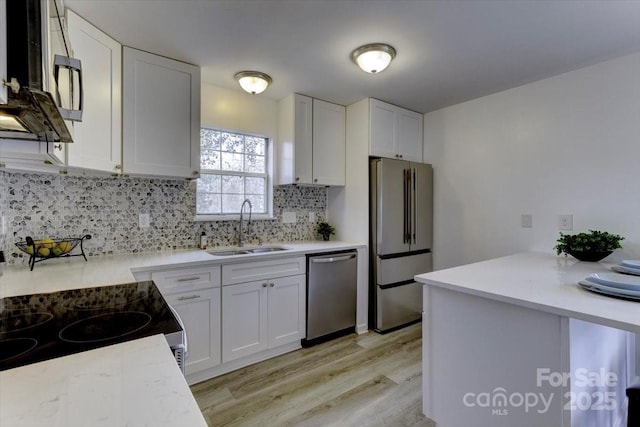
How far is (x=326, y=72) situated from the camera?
240 cm

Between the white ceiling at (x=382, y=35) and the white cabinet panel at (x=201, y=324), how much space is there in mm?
1700

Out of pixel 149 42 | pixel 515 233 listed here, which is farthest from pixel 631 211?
pixel 149 42

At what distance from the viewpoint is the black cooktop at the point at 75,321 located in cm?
75

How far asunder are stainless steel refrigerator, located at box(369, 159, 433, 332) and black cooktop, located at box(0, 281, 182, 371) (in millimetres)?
2121

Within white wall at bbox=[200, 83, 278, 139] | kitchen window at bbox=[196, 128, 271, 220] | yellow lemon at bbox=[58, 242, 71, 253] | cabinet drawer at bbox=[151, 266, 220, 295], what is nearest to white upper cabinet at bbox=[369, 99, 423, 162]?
white wall at bbox=[200, 83, 278, 139]

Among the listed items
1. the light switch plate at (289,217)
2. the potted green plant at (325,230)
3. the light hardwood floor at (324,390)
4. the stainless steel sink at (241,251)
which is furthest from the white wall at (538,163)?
the stainless steel sink at (241,251)

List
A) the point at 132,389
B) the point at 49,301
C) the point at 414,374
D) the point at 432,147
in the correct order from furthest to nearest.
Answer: the point at 432,147 < the point at 414,374 < the point at 49,301 < the point at 132,389

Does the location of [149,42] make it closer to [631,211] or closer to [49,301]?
[49,301]

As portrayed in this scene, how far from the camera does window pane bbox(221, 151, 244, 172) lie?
112 inches

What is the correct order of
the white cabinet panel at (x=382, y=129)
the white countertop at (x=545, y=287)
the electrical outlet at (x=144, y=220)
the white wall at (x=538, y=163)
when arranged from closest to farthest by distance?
the white countertop at (x=545, y=287) → the white wall at (x=538, y=163) → the electrical outlet at (x=144, y=220) → the white cabinet panel at (x=382, y=129)

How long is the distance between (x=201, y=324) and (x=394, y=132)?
255 centimetres

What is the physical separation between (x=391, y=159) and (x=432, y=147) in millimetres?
694

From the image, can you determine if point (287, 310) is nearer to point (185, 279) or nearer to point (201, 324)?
point (201, 324)

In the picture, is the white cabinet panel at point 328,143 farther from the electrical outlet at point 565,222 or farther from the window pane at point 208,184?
the electrical outlet at point 565,222
